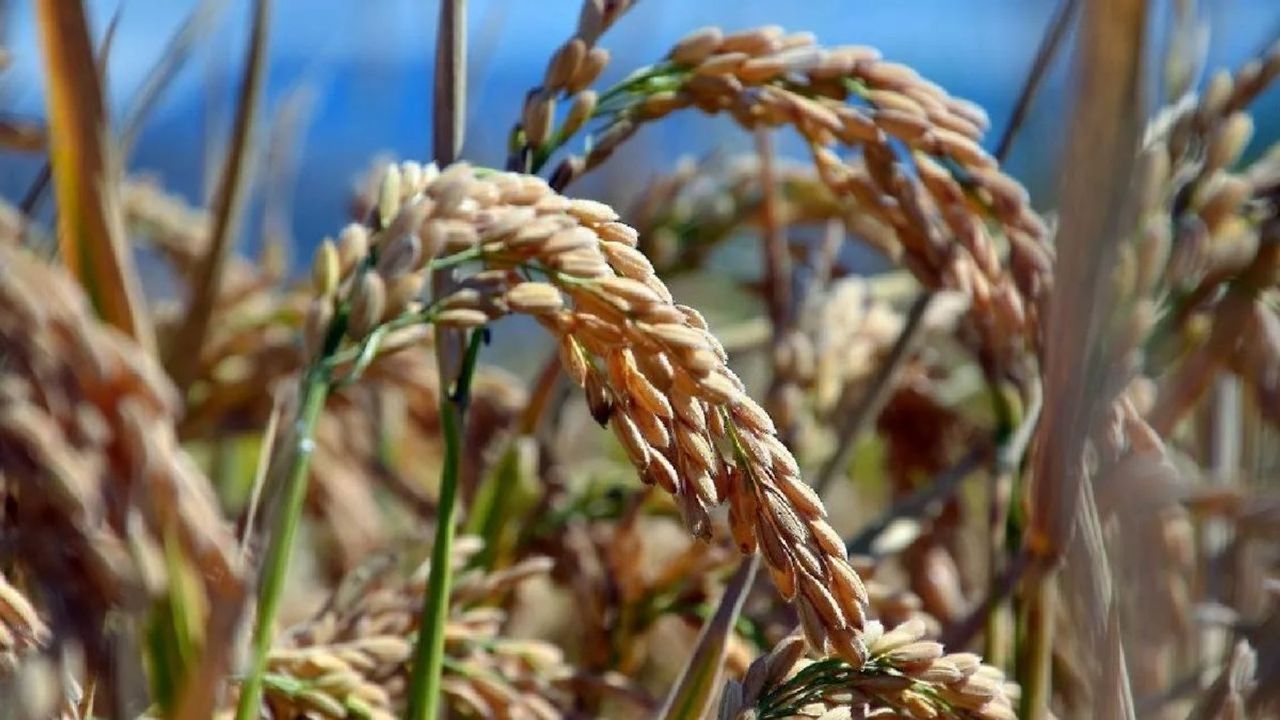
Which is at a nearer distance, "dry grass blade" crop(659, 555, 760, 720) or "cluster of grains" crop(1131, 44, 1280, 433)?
"dry grass blade" crop(659, 555, 760, 720)

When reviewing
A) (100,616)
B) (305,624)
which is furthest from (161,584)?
(305,624)

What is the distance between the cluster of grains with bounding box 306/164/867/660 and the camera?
494 millimetres

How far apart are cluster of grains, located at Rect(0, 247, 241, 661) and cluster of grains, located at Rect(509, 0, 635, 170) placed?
300 millimetres

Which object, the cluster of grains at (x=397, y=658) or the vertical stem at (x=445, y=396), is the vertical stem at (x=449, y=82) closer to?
the vertical stem at (x=445, y=396)

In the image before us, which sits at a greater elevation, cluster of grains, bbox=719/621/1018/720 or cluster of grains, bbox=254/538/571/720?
cluster of grains, bbox=719/621/1018/720

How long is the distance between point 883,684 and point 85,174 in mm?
371

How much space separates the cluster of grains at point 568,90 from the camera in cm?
66

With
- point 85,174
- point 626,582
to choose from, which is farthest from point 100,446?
point 626,582

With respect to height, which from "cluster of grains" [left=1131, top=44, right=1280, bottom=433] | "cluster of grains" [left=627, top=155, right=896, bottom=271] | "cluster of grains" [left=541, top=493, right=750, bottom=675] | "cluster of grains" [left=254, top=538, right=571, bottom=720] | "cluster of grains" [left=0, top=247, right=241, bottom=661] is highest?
"cluster of grains" [left=0, top=247, right=241, bottom=661]

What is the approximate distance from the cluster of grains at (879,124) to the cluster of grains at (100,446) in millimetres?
331

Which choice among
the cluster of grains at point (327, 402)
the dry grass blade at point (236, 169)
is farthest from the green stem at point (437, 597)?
the cluster of grains at point (327, 402)

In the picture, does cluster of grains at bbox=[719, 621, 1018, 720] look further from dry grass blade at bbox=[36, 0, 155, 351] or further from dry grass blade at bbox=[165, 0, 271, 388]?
dry grass blade at bbox=[165, 0, 271, 388]

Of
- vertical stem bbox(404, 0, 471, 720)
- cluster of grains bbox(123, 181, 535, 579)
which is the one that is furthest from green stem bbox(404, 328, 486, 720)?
cluster of grains bbox(123, 181, 535, 579)

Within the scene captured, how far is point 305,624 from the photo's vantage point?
0.81m
